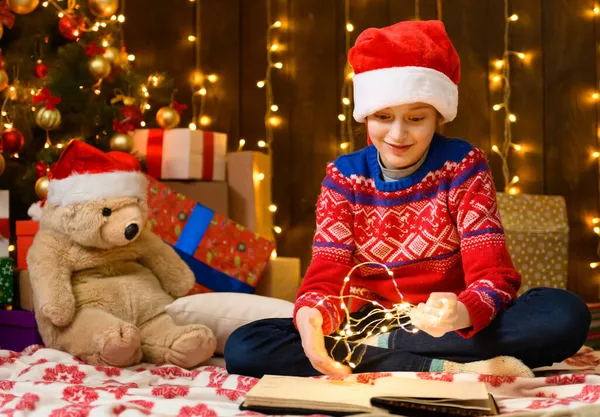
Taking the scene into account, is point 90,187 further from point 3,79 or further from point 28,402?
point 28,402

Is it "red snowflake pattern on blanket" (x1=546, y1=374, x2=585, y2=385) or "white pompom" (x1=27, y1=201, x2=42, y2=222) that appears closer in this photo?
"red snowflake pattern on blanket" (x1=546, y1=374, x2=585, y2=385)

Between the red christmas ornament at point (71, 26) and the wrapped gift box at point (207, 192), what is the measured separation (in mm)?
527

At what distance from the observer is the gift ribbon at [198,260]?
219 centimetres

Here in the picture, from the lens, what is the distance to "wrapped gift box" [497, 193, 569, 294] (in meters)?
2.49

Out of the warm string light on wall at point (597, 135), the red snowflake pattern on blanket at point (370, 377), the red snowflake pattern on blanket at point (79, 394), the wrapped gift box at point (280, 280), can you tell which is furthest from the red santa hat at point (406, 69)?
the warm string light on wall at point (597, 135)

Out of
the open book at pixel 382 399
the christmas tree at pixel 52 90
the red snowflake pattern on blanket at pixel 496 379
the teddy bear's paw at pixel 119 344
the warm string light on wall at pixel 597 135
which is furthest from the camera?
the warm string light on wall at pixel 597 135

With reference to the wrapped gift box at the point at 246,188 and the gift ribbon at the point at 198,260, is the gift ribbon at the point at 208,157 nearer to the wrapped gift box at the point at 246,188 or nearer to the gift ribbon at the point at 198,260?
the wrapped gift box at the point at 246,188

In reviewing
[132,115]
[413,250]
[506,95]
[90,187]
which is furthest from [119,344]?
[506,95]

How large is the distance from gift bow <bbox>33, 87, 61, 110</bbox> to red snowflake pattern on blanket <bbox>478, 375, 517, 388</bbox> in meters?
1.48

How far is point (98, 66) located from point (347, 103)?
3.08 ft

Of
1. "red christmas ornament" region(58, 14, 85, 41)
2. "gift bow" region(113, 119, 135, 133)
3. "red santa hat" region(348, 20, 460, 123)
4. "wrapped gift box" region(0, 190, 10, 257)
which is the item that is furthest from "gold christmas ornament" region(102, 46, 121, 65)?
"red santa hat" region(348, 20, 460, 123)

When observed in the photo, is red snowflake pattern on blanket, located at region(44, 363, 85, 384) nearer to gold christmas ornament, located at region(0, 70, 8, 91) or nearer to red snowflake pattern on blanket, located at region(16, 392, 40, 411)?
red snowflake pattern on blanket, located at region(16, 392, 40, 411)

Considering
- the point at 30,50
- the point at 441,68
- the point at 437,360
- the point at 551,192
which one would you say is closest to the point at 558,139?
the point at 551,192

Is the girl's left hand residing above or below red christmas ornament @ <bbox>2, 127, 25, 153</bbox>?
below
